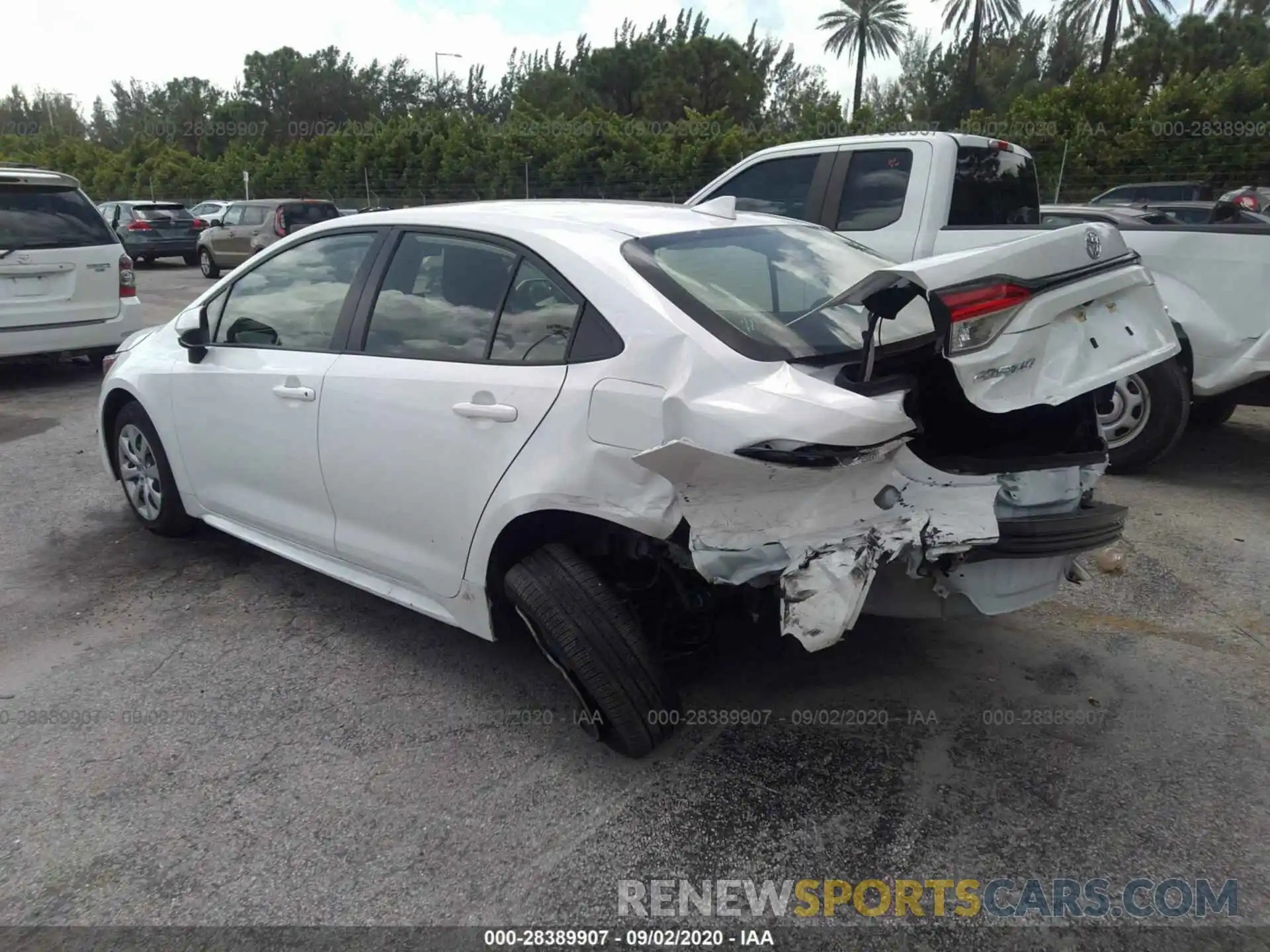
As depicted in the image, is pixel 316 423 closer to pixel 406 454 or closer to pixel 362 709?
pixel 406 454

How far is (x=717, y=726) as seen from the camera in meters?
3.09

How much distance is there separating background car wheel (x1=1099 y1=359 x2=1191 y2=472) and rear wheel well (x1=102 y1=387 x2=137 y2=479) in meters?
5.21

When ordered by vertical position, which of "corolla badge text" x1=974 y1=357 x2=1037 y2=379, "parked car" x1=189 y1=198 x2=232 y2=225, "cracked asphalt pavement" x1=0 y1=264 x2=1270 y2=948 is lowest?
"parked car" x1=189 y1=198 x2=232 y2=225

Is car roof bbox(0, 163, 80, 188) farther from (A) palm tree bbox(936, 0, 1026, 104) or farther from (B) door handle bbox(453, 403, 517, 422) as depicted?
(A) palm tree bbox(936, 0, 1026, 104)

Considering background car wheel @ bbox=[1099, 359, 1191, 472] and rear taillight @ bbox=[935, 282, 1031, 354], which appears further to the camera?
background car wheel @ bbox=[1099, 359, 1191, 472]

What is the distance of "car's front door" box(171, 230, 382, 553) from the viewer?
11.8 feet

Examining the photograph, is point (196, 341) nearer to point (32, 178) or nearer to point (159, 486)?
point (159, 486)

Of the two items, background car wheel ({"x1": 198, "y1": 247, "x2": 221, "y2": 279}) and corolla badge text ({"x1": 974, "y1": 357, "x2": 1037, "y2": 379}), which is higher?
corolla badge text ({"x1": 974, "y1": 357, "x2": 1037, "y2": 379})

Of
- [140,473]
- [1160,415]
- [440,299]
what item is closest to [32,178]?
[140,473]

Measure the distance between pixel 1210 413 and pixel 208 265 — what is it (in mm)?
18740

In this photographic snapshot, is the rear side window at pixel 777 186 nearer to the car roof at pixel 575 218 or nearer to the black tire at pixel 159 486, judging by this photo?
the car roof at pixel 575 218

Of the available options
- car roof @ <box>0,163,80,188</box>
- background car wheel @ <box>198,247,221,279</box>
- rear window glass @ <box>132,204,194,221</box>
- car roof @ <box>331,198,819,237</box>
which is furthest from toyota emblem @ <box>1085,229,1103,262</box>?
rear window glass @ <box>132,204,194,221</box>

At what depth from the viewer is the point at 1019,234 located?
577 centimetres

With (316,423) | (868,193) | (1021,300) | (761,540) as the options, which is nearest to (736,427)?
(761,540)
